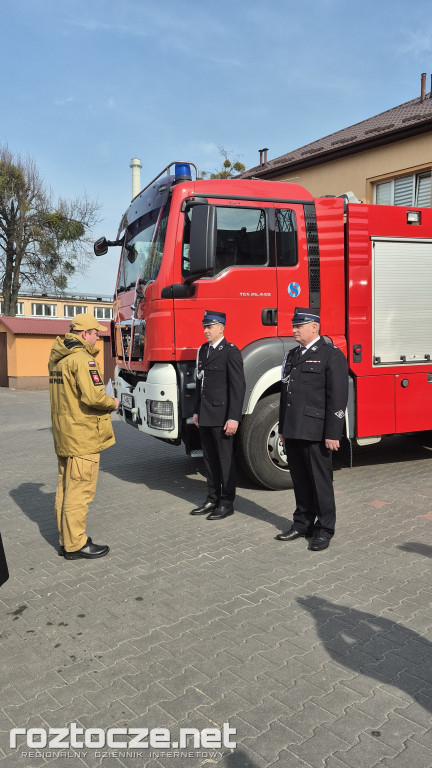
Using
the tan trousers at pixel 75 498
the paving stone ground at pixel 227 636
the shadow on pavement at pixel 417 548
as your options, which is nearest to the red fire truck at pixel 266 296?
the paving stone ground at pixel 227 636

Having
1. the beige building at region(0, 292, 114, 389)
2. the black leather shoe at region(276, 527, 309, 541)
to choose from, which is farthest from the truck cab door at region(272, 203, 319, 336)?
the beige building at region(0, 292, 114, 389)

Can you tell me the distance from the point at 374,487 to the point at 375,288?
7.23 ft

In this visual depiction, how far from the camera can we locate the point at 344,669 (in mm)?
2855

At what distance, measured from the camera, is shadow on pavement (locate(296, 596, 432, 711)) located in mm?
2758

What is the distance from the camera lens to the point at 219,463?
5.43 meters

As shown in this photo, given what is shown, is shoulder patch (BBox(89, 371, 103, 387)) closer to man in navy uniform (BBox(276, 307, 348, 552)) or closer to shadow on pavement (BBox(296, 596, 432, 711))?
man in navy uniform (BBox(276, 307, 348, 552))

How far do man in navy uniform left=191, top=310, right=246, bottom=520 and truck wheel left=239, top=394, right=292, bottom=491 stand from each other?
622 millimetres

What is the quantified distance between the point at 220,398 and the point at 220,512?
107 cm

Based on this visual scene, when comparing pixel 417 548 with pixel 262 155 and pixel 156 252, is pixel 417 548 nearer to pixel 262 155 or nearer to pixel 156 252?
pixel 156 252

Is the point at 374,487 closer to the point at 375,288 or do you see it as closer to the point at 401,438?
the point at 375,288

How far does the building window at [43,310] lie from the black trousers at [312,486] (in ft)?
172

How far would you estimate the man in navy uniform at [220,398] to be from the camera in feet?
17.0

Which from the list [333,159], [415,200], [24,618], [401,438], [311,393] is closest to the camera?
[24,618]

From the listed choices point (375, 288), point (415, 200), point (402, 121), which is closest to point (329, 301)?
point (375, 288)
